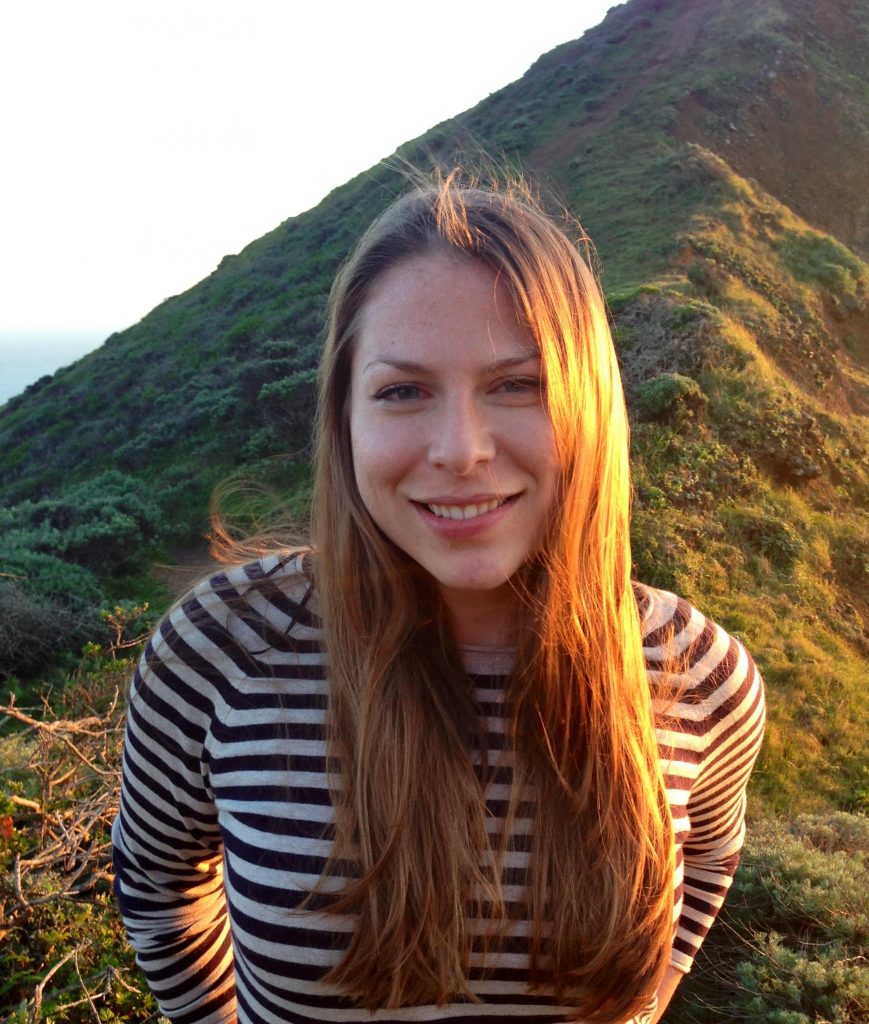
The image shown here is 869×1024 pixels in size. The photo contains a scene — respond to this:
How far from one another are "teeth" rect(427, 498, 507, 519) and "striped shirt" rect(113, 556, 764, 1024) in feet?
0.96

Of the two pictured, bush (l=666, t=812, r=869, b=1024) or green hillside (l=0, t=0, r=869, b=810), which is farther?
green hillside (l=0, t=0, r=869, b=810)

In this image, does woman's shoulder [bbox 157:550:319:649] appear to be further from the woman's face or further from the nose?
the nose

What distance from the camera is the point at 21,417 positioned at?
21.8 m

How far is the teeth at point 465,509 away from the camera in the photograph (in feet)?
4.04

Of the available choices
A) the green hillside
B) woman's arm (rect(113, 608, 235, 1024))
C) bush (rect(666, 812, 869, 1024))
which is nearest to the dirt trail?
the green hillside

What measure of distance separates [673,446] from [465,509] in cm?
723

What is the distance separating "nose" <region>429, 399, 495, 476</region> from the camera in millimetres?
1187

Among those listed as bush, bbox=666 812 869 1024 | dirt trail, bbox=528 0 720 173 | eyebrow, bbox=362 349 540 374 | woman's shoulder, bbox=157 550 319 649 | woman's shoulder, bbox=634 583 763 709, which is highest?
dirt trail, bbox=528 0 720 173

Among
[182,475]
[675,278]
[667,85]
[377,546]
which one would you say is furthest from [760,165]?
[377,546]

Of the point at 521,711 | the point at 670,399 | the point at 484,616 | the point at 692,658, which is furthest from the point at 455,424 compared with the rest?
the point at 670,399

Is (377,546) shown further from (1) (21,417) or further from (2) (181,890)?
(1) (21,417)

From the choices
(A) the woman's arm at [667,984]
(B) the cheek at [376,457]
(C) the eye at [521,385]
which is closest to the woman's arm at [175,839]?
(B) the cheek at [376,457]


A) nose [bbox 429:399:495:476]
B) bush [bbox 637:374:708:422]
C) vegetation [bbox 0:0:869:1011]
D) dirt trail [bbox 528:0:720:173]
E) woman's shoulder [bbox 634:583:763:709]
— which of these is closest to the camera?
nose [bbox 429:399:495:476]

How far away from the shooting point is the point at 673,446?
8.00 meters
